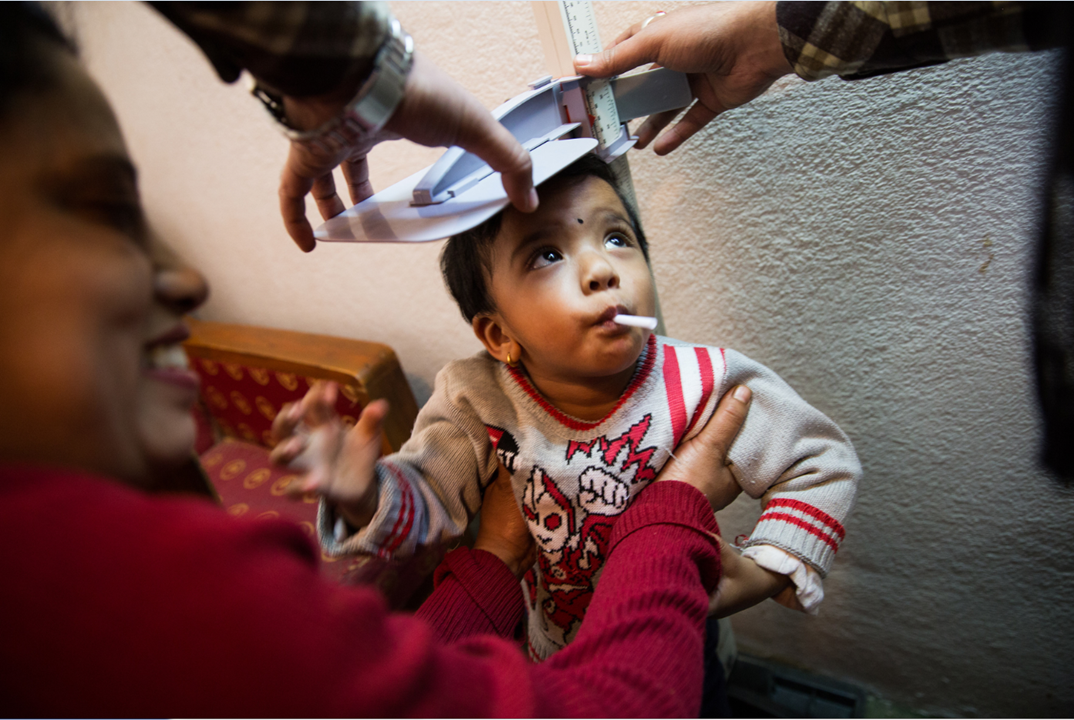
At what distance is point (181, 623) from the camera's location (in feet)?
0.92

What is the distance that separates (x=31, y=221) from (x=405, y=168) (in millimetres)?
741

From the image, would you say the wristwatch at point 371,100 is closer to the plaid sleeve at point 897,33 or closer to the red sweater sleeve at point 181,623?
the red sweater sleeve at point 181,623

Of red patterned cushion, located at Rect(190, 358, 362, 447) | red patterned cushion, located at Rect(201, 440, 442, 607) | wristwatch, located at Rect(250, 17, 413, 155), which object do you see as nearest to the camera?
wristwatch, located at Rect(250, 17, 413, 155)

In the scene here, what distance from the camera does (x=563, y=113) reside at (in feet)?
2.06

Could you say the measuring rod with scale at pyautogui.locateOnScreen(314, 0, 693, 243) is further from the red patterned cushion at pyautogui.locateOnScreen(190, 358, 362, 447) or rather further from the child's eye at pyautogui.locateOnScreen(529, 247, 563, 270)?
the red patterned cushion at pyautogui.locateOnScreen(190, 358, 362, 447)

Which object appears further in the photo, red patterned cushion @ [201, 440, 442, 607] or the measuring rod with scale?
red patterned cushion @ [201, 440, 442, 607]

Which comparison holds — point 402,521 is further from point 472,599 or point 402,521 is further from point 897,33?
point 897,33

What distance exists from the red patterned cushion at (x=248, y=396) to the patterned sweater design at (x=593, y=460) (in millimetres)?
464

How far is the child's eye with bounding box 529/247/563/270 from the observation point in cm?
61

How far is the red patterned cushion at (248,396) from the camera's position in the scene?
1206 mm

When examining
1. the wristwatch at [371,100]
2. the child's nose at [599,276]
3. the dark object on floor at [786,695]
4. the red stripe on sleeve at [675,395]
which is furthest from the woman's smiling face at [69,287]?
the dark object on floor at [786,695]

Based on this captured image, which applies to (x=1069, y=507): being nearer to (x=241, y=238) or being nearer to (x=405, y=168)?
(x=405, y=168)

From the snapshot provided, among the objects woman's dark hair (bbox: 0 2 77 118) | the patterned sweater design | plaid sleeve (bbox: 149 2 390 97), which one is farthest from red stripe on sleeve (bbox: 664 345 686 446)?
woman's dark hair (bbox: 0 2 77 118)

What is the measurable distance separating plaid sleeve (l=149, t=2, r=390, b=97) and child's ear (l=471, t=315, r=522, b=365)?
34cm
